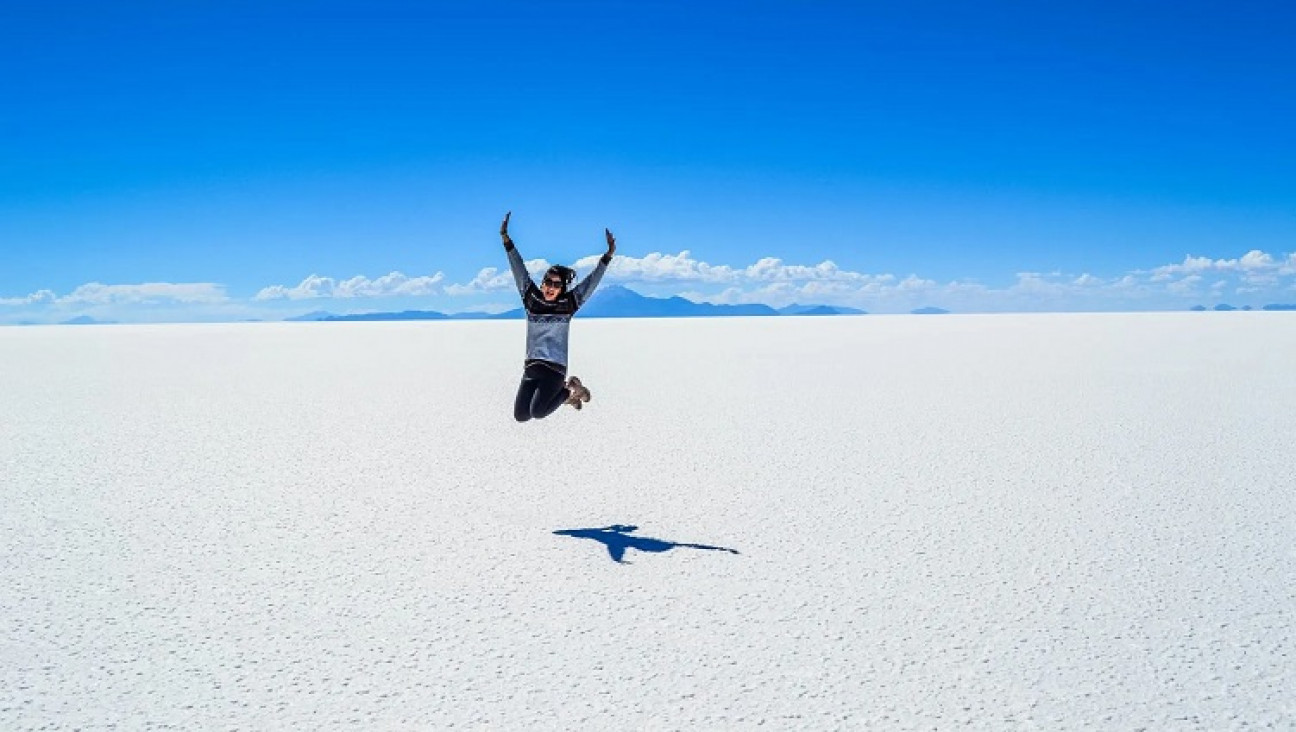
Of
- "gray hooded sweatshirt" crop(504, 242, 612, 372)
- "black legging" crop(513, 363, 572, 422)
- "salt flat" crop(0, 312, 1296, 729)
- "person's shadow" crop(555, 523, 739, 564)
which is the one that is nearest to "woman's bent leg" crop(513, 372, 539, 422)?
"black legging" crop(513, 363, 572, 422)

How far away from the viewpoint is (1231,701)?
3225mm

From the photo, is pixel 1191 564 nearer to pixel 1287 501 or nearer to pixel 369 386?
pixel 1287 501

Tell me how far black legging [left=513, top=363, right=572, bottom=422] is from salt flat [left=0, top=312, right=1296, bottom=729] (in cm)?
70

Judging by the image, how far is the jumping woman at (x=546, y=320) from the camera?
6.09 metres

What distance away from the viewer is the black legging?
6.37 m

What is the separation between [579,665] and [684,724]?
2.04 feet

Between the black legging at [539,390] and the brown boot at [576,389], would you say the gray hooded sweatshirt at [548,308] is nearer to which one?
the black legging at [539,390]

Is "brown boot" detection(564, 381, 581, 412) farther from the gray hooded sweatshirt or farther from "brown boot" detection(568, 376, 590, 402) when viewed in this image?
the gray hooded sweatshirt

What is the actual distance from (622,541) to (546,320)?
5.66ft

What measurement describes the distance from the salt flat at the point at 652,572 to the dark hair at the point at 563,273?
1624mm

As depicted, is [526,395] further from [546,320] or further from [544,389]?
[546,320]

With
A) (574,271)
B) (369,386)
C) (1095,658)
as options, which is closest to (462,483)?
(574,271)

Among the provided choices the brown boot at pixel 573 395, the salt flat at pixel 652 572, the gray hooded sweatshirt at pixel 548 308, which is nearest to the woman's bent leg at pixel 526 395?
the gray hooded sweatshirt at pixel 548 308

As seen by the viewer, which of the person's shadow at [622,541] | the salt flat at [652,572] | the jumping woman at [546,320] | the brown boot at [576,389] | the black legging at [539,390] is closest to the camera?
the salt flat at [652,572]
